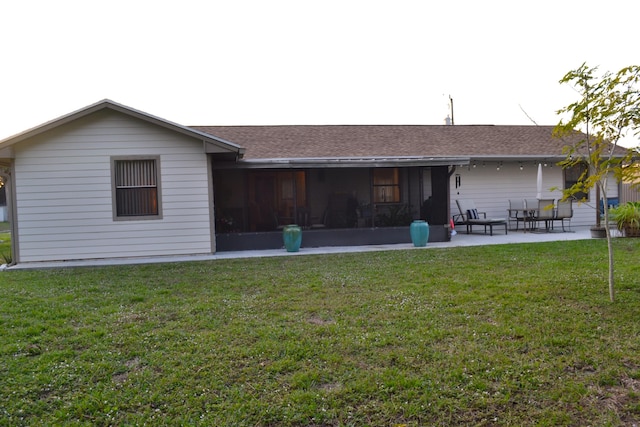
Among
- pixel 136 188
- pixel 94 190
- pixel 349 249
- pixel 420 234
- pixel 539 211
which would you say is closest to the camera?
pixel 94 190

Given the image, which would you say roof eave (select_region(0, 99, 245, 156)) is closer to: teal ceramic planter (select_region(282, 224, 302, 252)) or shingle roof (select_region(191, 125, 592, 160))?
teal ceramic planter (select_region(282, 224, 302, 252))

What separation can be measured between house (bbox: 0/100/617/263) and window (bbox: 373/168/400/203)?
0.03 m

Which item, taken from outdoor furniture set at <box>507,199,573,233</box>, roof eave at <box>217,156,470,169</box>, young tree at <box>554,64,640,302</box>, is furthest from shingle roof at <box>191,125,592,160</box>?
young tree at <box>554,64,640,302</box>

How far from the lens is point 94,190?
33.0ft

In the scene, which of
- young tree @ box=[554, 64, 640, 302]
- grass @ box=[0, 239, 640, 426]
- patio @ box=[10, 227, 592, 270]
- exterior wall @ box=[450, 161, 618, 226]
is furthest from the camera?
exterior wall @ box=[450, 161, 618, 226]

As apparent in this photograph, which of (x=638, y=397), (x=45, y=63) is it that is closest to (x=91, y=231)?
Result: (x=45, y=63)

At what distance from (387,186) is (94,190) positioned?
7.61m

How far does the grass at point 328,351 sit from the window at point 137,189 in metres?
3.41

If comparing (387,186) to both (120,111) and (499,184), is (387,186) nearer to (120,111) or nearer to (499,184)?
(499,184)

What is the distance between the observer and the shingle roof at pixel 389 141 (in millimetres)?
14305

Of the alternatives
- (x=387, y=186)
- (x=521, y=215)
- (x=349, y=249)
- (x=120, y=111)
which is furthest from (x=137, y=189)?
(x=521, y=215)

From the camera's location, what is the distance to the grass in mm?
2971

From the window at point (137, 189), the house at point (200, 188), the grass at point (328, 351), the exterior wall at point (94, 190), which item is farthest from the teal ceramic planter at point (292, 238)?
the grass at point (328, 351)

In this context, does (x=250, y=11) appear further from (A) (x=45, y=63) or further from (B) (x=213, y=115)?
(B) (x=213, y=115)
